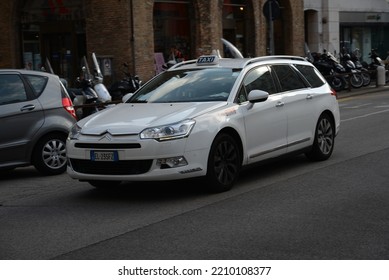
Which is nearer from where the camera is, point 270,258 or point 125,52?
point 270,258

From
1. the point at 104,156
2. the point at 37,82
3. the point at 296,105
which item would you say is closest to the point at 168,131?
the point at 104,156

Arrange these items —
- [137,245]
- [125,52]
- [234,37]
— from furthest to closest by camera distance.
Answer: [234,37] → [125,52] → [137,245]

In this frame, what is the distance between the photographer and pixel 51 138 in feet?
33.2

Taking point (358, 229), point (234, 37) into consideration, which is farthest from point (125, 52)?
point (358, 229)

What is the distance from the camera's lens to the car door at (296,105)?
30.1ft

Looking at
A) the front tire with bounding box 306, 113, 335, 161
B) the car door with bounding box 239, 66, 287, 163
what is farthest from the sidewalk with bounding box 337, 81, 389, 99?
the car door with bounding box 239, 66, 287, 163

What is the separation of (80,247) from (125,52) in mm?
16867

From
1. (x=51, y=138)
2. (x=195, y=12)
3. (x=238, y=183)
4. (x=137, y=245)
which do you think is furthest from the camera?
(x=195, y=12)

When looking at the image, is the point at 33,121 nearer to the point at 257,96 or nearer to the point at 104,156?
the point at 104,156

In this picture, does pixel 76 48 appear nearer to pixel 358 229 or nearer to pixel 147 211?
pixel 147 211

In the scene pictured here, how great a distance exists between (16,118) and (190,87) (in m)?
2.77

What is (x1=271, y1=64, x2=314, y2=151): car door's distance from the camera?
30.1ft

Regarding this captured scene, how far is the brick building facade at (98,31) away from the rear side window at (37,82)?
11868 mm

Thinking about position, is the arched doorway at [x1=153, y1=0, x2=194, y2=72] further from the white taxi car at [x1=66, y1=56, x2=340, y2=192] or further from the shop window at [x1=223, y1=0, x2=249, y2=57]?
the white taxi car at [x1=66, y1=56, x2=340, y2=192]
